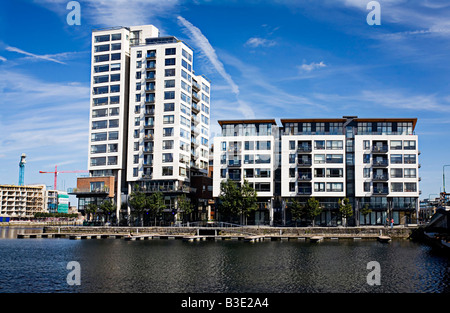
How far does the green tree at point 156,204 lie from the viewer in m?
115

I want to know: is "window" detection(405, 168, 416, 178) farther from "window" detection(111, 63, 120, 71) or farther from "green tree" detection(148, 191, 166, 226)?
"window" detection(111, 63, 120, 71)

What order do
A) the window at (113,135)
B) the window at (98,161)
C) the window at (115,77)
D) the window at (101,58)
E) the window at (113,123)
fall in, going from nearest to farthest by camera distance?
1. the window at (113,135)
2. the window at (113,123)
3. the window at (98,161)
4. the window at (115,77)
5. the window at (101,58)

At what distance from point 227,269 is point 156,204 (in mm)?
66230

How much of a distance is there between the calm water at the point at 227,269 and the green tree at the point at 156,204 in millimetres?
40350

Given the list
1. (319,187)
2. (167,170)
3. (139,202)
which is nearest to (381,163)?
(319,187)

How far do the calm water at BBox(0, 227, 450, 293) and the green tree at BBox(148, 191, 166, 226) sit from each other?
132 feet

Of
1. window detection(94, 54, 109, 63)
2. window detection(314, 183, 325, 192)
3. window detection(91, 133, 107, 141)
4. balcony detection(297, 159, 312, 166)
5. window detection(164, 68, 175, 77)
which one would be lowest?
window detection(314, 183, 325, 192)

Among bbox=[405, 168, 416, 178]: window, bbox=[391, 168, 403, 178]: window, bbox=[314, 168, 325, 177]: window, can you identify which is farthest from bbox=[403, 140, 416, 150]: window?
bbox=[314, 168, 325, 177]: window

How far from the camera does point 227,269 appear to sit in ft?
170

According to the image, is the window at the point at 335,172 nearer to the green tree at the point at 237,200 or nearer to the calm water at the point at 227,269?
the green tree at the point at 237,200

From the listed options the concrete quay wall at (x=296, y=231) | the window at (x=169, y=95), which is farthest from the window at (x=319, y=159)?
the window at (x=169, y=95)

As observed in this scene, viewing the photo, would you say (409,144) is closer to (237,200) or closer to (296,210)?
(296,210)

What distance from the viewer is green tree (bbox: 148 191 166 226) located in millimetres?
115375
